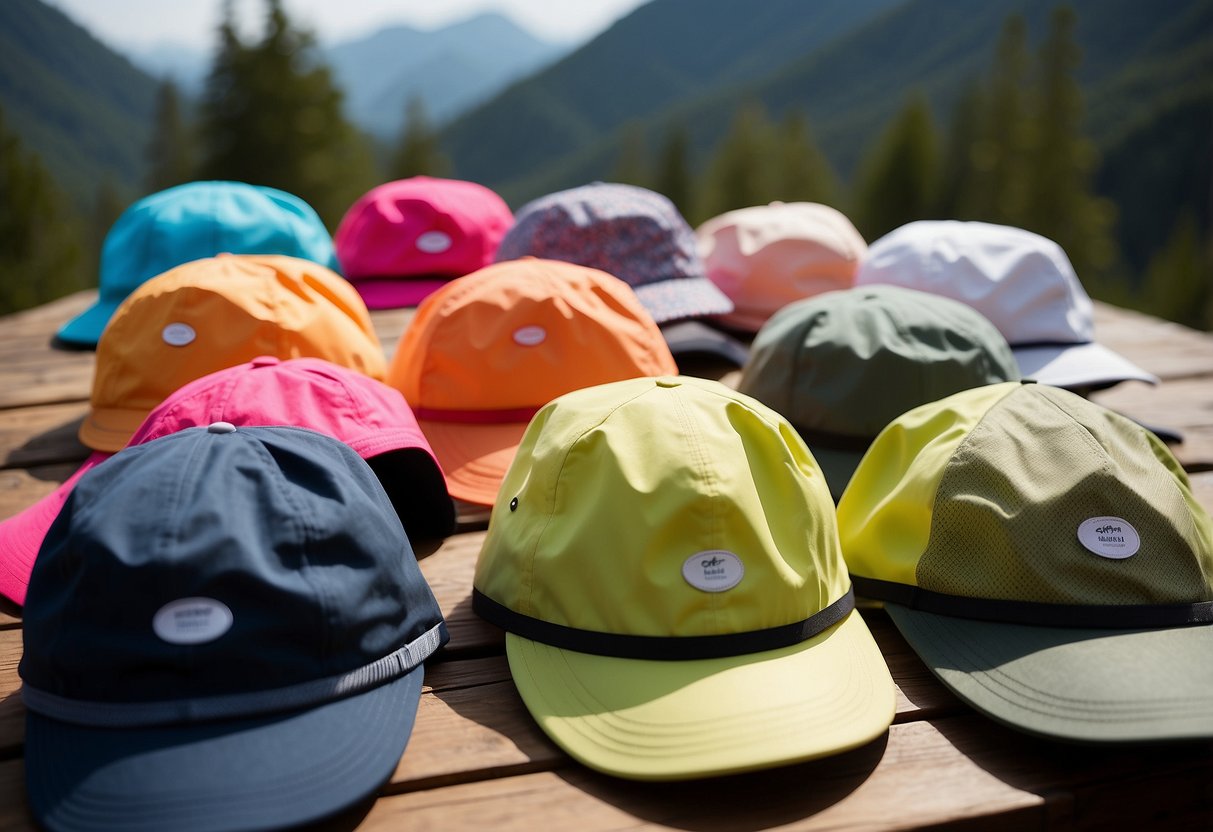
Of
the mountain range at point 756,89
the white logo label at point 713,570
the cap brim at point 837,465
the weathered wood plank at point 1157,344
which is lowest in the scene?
the mountain range at point 756,89

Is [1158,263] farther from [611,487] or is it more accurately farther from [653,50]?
[653,50]

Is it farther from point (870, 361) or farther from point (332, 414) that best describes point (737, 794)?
point (870, 361)

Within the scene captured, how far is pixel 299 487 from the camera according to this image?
121cm

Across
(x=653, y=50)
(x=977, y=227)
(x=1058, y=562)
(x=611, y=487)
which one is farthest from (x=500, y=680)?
(x=653, y=50)

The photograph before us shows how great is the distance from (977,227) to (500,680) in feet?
6.54

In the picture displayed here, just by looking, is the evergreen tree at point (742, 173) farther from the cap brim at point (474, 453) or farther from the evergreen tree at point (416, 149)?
the cap brim at point (474, 453)

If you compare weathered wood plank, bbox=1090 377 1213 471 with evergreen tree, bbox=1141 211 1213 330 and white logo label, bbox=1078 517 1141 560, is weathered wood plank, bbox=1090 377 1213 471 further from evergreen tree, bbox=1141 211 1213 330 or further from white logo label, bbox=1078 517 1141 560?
evergreen tree, bbox=1141 211 1213 330

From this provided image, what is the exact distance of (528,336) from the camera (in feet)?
6.61

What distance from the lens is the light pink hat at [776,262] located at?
9.53 feet

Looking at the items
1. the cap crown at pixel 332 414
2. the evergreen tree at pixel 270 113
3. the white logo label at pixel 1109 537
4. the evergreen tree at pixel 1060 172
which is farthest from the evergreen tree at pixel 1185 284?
the cap crown at pixel 332 414

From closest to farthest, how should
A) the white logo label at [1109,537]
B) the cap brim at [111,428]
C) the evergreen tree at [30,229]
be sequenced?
the white logo label at [1109,537] < the cap brim at [111,428] < the evergreen tree at [30,229]

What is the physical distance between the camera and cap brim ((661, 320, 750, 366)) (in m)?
2.53

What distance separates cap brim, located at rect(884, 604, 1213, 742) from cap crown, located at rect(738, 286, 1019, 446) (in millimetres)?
662

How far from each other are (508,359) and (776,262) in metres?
1.19
